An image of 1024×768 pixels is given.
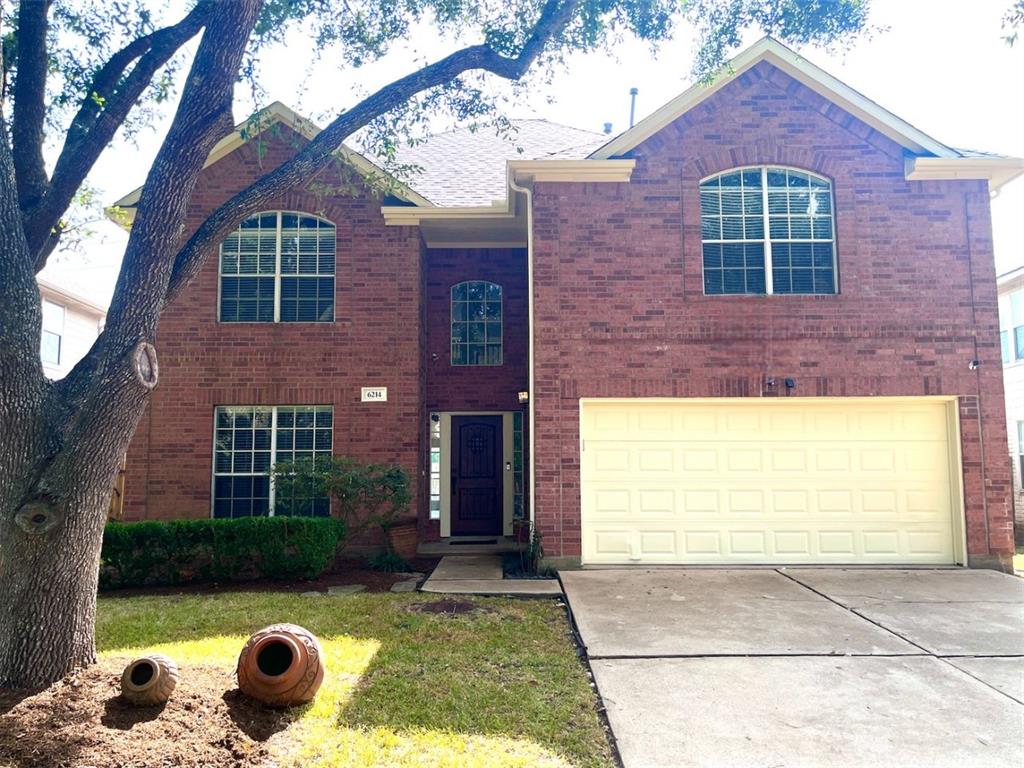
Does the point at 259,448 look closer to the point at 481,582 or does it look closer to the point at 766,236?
the point at 481,582

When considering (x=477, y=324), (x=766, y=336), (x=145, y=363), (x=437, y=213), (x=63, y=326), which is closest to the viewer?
(x=145, y=363)

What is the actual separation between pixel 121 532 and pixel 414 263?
5.62m

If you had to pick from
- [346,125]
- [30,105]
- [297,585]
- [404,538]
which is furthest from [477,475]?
[30,105]

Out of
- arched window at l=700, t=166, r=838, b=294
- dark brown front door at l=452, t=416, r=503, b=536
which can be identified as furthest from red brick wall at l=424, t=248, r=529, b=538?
arched window at l=700, t=166, r=838, b=294

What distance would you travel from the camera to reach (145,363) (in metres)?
4.61

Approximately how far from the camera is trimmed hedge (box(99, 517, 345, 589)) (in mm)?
8492

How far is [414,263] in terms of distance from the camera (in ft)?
35.4

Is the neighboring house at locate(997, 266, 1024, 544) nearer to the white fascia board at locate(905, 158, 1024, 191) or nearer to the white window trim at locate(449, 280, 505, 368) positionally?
the white fascia board at locate(905, 158, 1024, 191)

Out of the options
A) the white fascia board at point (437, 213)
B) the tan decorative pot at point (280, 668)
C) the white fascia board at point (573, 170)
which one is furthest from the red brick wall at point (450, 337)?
the tan decorative pot at point (280, 668)

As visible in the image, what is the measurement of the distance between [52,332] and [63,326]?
1.51ft

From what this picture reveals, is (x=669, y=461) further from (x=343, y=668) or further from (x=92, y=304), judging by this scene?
(x=92, y=304)

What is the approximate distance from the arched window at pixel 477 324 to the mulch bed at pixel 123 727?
320 inches

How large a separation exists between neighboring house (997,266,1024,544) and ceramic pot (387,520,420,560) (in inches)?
548

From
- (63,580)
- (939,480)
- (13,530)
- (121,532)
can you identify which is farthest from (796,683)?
(121,532)
